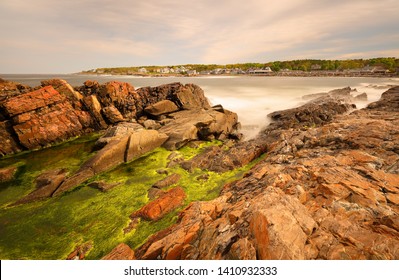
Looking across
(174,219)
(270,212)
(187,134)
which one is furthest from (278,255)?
(187,134)

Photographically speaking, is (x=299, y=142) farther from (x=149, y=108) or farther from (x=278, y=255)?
(x=149, y=108)

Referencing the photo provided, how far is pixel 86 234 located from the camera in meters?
8.93

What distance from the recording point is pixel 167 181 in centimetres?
1237

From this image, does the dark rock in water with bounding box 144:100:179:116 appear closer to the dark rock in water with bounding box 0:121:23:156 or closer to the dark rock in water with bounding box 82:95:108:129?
the dark rock in water with bounding box 82:95:108:129

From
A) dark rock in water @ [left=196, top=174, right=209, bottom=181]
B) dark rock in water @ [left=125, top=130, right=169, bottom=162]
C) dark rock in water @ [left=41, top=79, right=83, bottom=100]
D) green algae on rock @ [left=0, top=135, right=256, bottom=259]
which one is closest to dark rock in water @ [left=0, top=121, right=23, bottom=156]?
green algae on rock @ [left=0, top=135, right=256, bottom=259]

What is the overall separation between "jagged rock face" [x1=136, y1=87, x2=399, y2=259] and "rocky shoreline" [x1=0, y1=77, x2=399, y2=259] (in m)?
0.03

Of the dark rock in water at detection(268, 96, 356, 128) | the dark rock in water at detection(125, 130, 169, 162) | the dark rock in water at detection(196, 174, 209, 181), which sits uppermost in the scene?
the dark rock in water at detection(268, 96, 356, 128)

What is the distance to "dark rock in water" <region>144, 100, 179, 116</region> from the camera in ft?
80.1

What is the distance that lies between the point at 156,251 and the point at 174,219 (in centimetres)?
321

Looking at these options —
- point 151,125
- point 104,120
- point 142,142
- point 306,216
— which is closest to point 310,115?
point 151,125

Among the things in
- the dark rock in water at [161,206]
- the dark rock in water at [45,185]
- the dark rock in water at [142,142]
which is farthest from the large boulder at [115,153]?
the dark rock in water at [161,206]

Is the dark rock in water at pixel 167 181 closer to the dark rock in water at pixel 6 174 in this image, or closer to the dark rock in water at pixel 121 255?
the dark rock in water at pixel 121 255

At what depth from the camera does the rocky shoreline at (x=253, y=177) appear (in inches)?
207

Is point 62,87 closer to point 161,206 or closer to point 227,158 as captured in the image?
point 227,158
